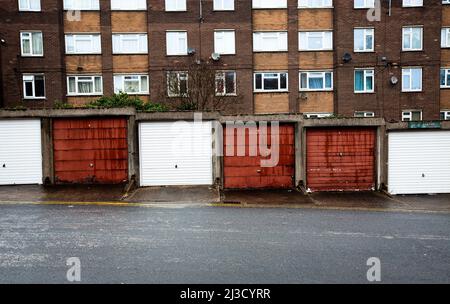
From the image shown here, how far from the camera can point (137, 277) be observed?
557cm

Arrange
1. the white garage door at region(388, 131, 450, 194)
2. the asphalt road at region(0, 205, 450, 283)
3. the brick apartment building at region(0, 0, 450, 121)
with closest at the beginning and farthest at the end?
1. the asphalt road at region(0, 205, 450, 283)
2. the white garage door at region(388, 131, 450, 194)
3. the brick apartment building at region(0, 0, 450, 121)

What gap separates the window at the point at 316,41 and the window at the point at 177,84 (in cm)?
881

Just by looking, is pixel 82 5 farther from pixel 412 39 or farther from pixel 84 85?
pixel 412 39

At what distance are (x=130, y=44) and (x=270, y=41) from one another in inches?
376

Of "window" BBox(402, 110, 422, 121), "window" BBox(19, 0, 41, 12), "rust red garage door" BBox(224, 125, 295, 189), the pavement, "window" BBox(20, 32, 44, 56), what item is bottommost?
the pavement

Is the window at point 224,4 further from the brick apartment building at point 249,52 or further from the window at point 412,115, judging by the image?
the window at point 412,115

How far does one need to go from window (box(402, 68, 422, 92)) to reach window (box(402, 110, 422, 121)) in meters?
1.52

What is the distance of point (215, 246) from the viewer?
23.7 feet

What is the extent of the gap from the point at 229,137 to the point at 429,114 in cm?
1721

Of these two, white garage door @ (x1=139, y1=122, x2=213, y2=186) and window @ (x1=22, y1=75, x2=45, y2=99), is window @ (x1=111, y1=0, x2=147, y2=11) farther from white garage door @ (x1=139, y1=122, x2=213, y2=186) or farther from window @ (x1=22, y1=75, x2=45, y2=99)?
white garage door @ (x1=139, y1=122, x2=213, y2=186)

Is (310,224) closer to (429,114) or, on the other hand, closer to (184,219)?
(184,219)

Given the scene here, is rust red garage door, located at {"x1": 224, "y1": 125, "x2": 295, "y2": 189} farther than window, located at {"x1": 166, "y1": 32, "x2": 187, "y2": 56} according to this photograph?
No

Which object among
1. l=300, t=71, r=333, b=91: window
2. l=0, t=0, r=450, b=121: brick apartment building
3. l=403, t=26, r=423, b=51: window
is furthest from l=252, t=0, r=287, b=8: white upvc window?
l=403, t=26, r=423, b=51: window

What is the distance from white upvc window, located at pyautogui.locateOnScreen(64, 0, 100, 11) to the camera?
25.0 m
